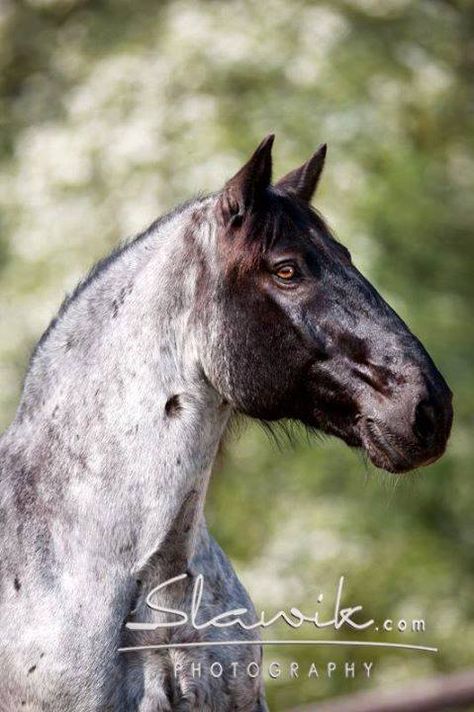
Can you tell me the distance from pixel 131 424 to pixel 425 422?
93 cm

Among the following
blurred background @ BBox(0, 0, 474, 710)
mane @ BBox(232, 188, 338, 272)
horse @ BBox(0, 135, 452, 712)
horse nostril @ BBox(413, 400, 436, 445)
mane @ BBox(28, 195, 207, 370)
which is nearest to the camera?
horse nostril @ BBox(413, 400, 436, 445)

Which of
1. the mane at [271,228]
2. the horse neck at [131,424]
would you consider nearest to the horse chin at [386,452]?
the horse neck at [131,424]

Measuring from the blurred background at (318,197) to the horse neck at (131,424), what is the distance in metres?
6.50

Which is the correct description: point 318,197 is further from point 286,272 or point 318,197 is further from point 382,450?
point 382,450

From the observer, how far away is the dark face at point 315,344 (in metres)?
3.96

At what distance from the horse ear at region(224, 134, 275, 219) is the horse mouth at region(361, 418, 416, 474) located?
31.7 inches

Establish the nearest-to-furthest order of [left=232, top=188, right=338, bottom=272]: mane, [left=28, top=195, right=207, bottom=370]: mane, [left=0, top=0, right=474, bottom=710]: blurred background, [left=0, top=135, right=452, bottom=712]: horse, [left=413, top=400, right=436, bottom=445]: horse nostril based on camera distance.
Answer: [left=413, top=400, right=436, bottom=445]: horse nostril, [left=0, top=135, right=452, bottom=712]: horse, [left=232, top=188, right=338, bottom=272]: mane, [left=28, top=195, right=207, bottom=370]: mane, [left=0, top=0, right=474, bottom=710]: blurred background

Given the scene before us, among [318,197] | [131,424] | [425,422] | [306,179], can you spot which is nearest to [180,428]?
[131,424]

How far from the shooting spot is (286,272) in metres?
4.11

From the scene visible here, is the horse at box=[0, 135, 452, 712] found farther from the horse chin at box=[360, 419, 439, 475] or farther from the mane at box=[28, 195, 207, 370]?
the mane at box=[28, 195, 207, 370]

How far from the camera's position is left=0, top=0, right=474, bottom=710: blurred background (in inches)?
439

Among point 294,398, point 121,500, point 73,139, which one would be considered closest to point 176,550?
point 121,500

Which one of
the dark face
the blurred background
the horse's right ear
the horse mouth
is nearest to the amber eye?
the dark face

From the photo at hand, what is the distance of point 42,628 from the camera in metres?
4.04
